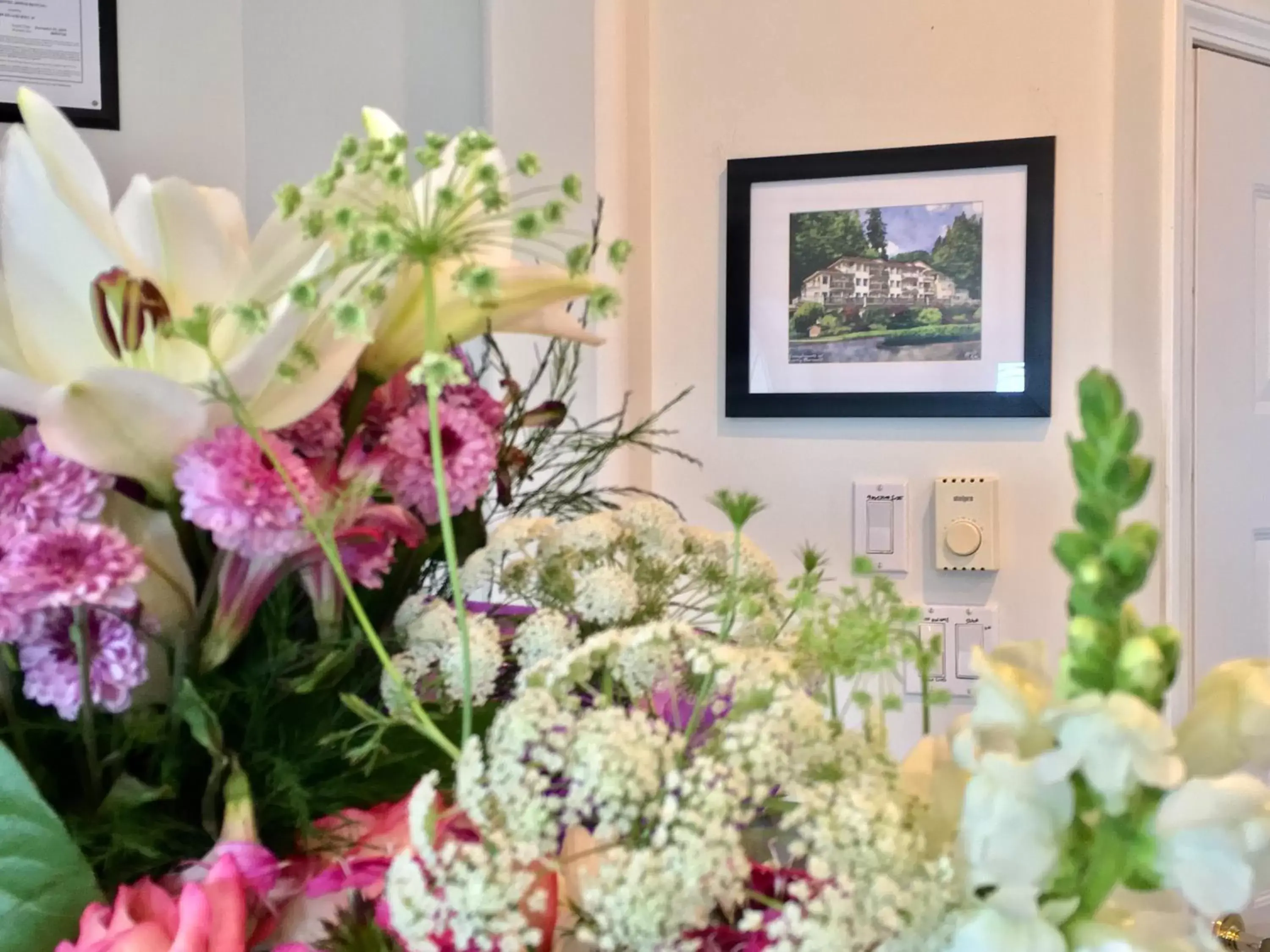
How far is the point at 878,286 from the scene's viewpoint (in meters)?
1.53

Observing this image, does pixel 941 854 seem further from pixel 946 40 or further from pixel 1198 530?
pixel 1198 530

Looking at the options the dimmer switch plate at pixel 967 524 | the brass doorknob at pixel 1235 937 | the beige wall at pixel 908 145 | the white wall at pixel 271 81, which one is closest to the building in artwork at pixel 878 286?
the beige wall at pixel 908 145

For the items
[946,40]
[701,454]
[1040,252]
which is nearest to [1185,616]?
[1040,252]

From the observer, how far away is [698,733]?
38 cm

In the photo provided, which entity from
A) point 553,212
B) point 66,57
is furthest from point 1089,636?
point 66,57

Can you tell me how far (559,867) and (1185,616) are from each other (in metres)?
1.57

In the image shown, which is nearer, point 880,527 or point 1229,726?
point 1229,726

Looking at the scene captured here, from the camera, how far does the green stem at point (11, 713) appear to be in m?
0.41

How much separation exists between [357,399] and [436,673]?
13cm

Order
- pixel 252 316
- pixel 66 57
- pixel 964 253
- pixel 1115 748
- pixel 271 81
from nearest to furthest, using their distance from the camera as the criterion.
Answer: pixel 1115 748
pixel 252 316
pixel 66 57
pixel 271 81
pixel 964 253

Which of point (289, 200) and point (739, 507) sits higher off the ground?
point (289, 200)

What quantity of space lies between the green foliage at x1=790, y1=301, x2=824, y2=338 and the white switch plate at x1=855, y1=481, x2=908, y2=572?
260 millimetres

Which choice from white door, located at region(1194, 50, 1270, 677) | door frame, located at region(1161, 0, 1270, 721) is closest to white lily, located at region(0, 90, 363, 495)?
door frame, located at region(1161, 0, 1270, 721)

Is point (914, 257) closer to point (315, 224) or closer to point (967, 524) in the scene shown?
point (967, 524)
